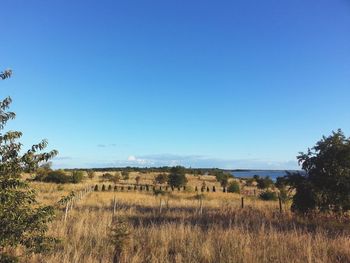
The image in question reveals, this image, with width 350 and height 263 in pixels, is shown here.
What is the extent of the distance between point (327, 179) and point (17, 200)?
15.2 meters

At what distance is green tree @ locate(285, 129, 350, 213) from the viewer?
18416 millimetres

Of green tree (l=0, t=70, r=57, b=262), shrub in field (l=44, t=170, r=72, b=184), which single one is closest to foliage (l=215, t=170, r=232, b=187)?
shrub in field (l=44, t=170, r=72, b=184)

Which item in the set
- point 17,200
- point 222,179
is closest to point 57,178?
point 222,179

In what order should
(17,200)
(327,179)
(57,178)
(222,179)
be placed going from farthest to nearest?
(222,179)
(57,178)
(327,179)
(17,200)

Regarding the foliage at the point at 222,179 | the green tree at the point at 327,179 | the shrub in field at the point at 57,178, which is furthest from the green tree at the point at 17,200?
the foliage at the point at 222,179

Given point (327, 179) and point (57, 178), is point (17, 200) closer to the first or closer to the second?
point (327, 179)

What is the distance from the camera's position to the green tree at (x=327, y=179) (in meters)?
18.4

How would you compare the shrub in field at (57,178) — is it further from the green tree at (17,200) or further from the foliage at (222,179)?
the green tree at (17,200)

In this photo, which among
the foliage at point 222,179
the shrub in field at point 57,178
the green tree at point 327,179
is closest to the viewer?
the green tree at point 327,179

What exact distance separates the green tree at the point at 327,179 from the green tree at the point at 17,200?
1425 cm

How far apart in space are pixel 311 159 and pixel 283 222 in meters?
3.41

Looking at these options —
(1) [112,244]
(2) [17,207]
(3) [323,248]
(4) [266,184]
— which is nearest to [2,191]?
(2) [17,207]

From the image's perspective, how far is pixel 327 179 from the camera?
18.8 m

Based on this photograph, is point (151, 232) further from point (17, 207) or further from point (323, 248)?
point (17, 207)
